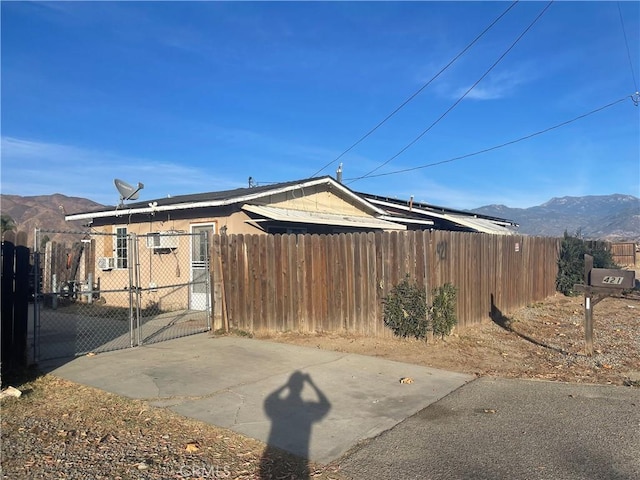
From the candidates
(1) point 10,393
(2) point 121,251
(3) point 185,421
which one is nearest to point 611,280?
(3) point 185,421

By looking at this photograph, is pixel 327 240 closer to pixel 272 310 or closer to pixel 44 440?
pixel 272 310

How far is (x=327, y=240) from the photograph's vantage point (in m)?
10.1

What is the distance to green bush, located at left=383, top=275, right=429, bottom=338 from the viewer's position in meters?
8.88

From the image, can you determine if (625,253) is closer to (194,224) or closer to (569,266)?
(569,266)

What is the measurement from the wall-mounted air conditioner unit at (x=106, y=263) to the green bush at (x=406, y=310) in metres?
9.72

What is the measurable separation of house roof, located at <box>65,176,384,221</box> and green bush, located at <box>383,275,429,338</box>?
4678mm

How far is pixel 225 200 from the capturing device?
38.9 feet

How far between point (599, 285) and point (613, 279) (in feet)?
0.71

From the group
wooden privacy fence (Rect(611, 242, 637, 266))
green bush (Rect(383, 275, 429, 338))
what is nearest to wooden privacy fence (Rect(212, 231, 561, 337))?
green bush (Rect(383, 275, 429, 338))

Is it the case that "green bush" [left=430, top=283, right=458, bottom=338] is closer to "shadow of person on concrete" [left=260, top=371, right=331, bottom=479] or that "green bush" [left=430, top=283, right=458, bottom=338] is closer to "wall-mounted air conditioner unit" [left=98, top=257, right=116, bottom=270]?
"shadow of person on concrete" [left=260, top=371, right=331, bottom=479]

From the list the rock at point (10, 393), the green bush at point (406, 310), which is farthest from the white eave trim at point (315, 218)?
the rock at point (10, 393)

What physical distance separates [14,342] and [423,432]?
5.48 meters

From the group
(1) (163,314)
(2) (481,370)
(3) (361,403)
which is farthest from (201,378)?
(1) (163,314)

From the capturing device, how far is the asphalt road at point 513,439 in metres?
4.12
